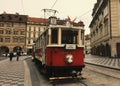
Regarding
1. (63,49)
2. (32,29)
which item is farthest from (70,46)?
(32,29)

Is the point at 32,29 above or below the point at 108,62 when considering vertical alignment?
above

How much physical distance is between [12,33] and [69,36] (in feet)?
210

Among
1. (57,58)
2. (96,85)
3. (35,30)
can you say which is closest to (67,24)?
(57,58)

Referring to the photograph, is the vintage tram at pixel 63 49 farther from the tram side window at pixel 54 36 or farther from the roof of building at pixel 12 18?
the roof of building at pixel 12 18

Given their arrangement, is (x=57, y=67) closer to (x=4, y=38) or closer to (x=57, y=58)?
(x=57, y=58)

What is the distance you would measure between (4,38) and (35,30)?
47.2 ft

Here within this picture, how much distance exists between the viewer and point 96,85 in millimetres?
8844

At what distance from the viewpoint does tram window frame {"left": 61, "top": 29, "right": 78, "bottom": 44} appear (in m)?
9.98

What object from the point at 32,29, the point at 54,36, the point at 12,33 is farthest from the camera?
the point at 32,29

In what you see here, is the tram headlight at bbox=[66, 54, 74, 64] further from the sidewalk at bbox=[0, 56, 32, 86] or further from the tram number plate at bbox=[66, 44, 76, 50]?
the sidewalk at bbox=[0, 56, 32, 86]

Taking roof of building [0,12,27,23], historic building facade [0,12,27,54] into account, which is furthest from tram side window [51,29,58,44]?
roof of building [0,12,27,23]

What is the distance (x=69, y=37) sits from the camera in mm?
10133

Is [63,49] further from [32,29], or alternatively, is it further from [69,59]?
[32,29]

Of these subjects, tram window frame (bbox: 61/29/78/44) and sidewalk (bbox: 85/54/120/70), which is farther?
sidewalk (bbox: 85/54/120/70)
